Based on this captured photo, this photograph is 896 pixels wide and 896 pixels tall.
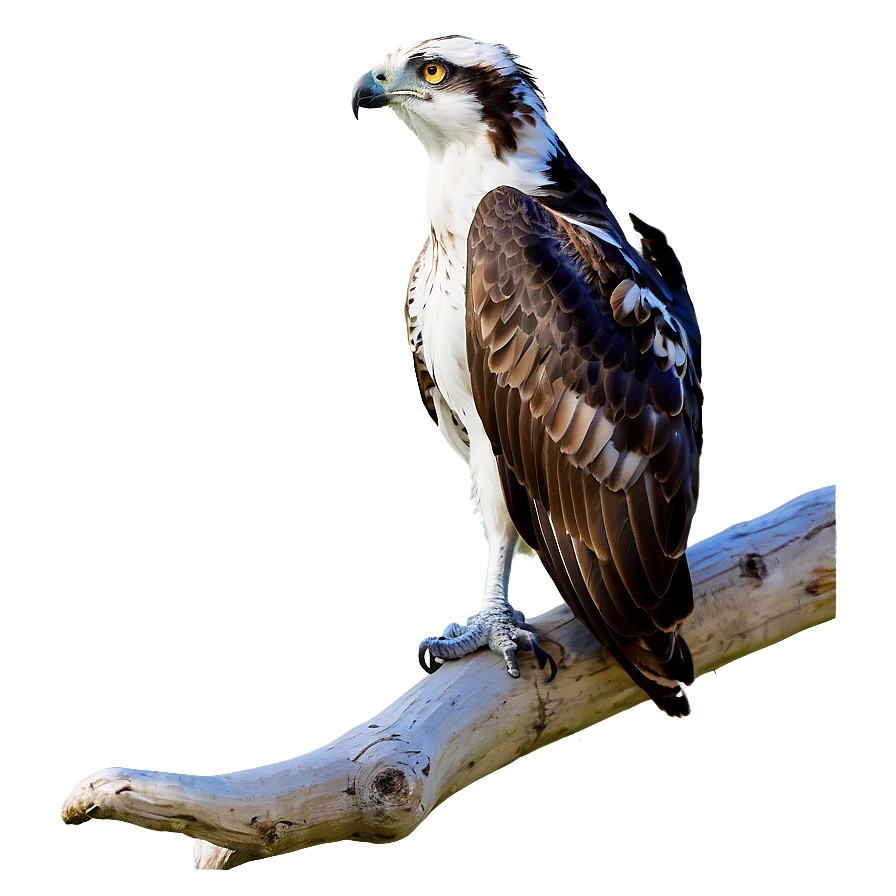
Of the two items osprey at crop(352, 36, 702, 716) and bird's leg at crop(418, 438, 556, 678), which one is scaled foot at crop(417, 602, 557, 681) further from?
osprey at crop(352, 36, 702, 716)

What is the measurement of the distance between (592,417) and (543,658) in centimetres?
41

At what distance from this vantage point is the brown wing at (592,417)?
130cm

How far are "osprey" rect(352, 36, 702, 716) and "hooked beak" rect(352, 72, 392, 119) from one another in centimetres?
4

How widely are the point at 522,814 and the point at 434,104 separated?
121 cm

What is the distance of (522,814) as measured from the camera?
5.23 feet

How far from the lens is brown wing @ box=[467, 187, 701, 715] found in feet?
4.27

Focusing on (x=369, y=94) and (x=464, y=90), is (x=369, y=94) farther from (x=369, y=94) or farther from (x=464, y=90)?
(x=464, y=90)

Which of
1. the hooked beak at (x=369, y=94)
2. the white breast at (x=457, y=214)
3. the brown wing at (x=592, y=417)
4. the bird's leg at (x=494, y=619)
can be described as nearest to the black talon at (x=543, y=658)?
the bird's leg at (x=494, y=619)

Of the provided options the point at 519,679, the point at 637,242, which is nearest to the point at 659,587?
the point at 519,679

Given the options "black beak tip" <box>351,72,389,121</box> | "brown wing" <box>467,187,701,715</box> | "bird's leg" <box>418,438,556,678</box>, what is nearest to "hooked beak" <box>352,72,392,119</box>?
"black beak tip" <box>351,72,389,121</box>

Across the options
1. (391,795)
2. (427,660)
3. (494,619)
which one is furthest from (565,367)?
(391,795)

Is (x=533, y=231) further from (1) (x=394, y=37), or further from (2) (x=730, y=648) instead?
(2) (x=730, y=648)

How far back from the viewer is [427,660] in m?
1.50

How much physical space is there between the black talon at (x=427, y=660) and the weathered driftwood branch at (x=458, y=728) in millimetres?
38
